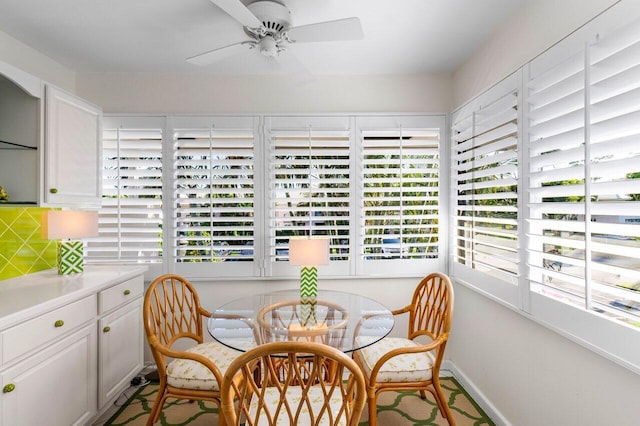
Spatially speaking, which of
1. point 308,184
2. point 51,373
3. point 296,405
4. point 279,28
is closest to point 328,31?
point 279,28

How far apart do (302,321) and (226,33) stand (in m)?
1.93

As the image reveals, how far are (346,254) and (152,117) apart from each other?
2042mm

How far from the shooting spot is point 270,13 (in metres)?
1.75

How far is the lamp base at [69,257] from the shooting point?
2.39m

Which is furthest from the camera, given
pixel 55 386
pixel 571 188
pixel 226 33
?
pixel 226 33

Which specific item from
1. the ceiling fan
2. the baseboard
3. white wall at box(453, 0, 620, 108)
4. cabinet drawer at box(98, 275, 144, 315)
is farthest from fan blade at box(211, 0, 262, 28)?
the baseboard

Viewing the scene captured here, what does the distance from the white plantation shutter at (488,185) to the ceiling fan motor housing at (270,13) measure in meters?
1.42

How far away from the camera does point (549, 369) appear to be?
1.75 metres

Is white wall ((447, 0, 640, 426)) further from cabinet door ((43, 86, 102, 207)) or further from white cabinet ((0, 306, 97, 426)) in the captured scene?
cabinet door ((43, 86, 102, 207))

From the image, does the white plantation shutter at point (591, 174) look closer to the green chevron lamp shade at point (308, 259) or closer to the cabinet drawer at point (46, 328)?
the green chevron lamp shade at point (308, 259)

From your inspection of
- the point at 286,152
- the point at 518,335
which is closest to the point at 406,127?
the point at 286,152

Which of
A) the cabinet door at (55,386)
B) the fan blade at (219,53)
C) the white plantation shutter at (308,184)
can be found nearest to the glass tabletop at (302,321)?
the white plantation shutter at (308,184)

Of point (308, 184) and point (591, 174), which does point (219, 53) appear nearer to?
point (308, 184)

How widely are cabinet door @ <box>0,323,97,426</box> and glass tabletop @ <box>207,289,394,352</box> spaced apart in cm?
79
